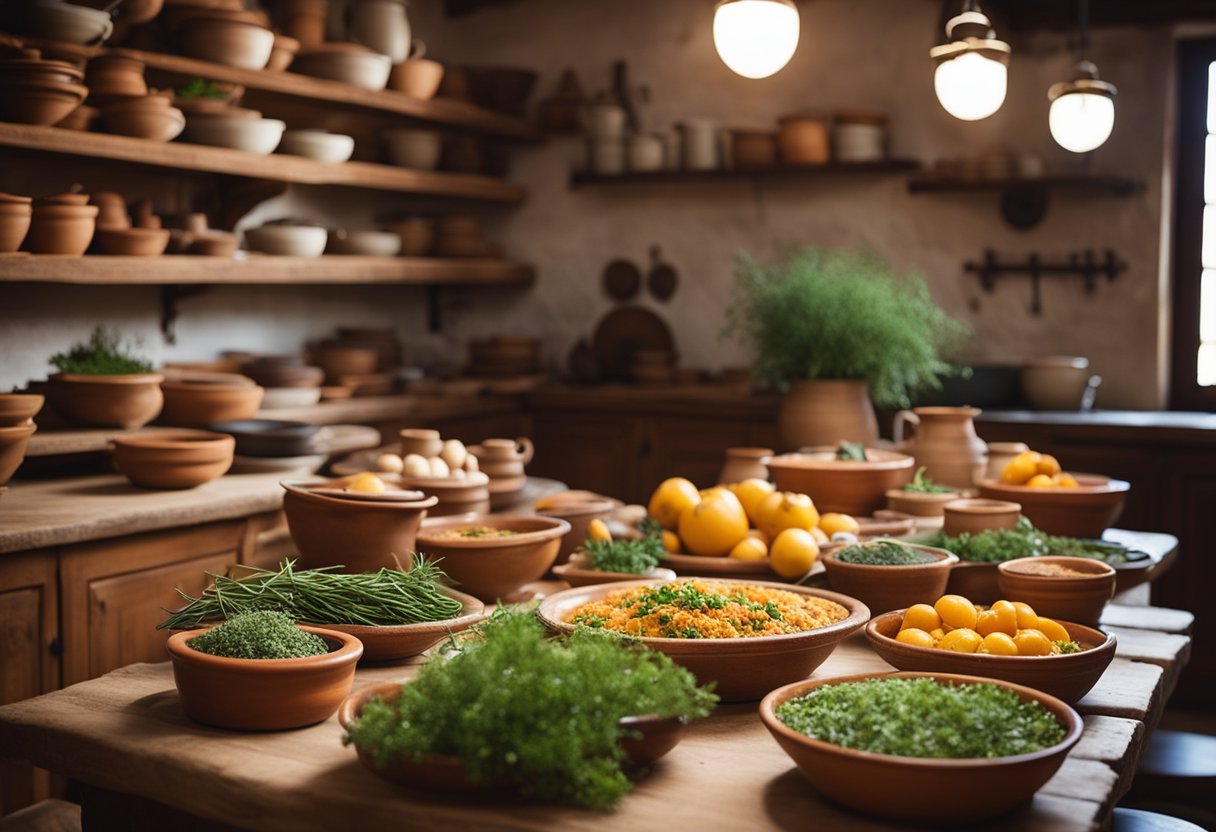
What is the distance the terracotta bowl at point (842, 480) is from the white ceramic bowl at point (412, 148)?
118 inches

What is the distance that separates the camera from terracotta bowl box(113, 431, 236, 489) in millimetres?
3148

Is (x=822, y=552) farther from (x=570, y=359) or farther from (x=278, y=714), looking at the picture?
(x=570, y=359)

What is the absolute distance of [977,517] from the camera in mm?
2482

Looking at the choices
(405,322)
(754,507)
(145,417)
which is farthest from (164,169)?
(754,507)

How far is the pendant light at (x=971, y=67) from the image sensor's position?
10.1 feet

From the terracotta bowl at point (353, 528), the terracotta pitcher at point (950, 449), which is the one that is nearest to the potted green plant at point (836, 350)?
the terracotta pitcher at point (950, 449)

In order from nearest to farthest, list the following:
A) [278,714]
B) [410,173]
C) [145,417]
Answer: [278,714] < [145,417] < [410,173]

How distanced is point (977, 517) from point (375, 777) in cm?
151

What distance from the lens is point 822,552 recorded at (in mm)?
2381

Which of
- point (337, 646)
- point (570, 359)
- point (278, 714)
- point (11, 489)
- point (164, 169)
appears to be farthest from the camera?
point (570, 359)

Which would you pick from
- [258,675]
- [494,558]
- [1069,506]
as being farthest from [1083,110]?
[258,675]

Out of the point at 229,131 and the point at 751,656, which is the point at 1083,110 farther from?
the point at 229,131

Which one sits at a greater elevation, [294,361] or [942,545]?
[294,361]

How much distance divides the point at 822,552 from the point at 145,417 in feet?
7.20
